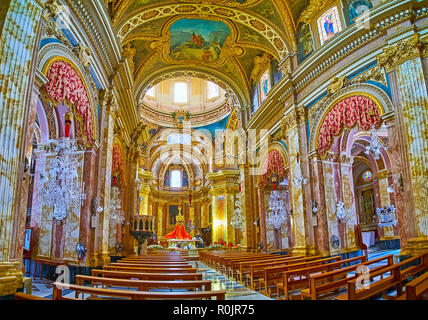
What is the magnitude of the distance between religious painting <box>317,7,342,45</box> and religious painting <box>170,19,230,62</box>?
5.03 meters

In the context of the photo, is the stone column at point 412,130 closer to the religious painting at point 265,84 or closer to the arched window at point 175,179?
the religious painting at point 265,84

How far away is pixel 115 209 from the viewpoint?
1441cm

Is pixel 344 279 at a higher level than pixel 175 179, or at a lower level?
lower

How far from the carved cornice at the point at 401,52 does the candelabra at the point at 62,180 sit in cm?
906

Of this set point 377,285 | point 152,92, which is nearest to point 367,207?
point 377,285

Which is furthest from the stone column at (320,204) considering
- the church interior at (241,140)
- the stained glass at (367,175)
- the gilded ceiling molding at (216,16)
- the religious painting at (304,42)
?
the stained glass at (367,175)

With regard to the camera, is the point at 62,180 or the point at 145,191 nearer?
the point at 62,180

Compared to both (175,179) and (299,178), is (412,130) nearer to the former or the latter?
(299,178)

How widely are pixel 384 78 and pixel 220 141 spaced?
18253 mm

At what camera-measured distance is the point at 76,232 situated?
342 inches

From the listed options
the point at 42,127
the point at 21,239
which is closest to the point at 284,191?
the point at 42,127

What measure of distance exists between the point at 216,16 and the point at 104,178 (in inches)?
353
